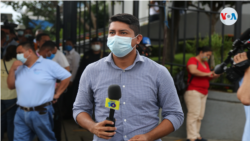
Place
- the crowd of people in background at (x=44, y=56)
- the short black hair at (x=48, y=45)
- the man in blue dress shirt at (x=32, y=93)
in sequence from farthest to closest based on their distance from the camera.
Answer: the short black hair at (x=48, y=45), the crowd of people in background at (x=44, y=56), the man in blue dress shirt at (x=32, y=93)

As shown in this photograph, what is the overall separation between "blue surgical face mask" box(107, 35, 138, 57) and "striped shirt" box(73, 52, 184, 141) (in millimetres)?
82

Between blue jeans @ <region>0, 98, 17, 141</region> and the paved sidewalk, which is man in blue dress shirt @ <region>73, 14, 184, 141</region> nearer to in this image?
blue jeans @ <region>0, 98, 17, 141</region>

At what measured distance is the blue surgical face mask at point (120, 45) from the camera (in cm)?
202

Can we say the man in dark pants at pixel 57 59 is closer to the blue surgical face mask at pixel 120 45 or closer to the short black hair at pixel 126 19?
the blue surgical face mask at pixel 120 45

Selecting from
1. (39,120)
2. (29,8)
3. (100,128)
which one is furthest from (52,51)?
(100,128)

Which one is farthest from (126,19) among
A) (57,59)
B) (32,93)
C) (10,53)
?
(57,59)

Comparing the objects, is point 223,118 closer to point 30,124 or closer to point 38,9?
point 30,124

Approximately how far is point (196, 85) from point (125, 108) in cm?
371

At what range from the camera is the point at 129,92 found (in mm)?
1946

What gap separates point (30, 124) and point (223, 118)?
152 inches

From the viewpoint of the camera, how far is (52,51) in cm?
505

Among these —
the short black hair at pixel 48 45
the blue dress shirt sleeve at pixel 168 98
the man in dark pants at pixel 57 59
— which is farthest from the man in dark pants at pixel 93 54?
the blue dress shirt sleeve at pixel 168 98

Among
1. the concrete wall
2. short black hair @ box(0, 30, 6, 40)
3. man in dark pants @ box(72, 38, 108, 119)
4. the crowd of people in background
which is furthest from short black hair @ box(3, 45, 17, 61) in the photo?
the concrete wall

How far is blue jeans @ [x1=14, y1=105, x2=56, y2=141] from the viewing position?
371 centimetres
